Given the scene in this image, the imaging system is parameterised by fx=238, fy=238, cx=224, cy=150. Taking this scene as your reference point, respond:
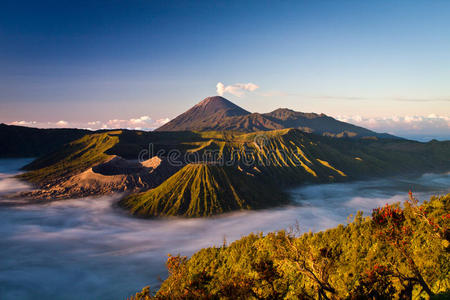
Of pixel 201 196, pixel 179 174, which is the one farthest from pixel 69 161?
pixel 201 196

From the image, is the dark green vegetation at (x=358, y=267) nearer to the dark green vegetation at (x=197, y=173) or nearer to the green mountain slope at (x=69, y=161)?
the dark green vegetation at (x=197, y=173)

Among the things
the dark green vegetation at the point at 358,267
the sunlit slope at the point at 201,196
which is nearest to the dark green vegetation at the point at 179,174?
the sunlit slope at the point at 201,196

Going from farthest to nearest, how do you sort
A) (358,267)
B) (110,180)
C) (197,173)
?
1. (110,180)
2. (197,173)
3. (358,267)

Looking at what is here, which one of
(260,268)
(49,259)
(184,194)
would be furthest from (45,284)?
(260,268)

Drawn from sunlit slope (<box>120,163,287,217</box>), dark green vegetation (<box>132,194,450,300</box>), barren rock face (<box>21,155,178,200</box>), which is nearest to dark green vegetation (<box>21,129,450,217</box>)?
sunlit slope (<box>120,163,287,217</box>)

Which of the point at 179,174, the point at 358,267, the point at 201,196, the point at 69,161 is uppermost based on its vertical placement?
the point at 69,161

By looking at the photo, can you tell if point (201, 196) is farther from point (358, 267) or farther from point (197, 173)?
point (358, 267)

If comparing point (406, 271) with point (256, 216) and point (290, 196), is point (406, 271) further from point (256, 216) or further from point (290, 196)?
point (290, 196)
